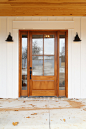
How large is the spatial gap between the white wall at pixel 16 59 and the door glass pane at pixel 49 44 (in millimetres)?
568

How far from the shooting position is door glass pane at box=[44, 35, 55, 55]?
376 cm

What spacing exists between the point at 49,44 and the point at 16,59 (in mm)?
1220

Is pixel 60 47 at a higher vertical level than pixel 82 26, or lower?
lower

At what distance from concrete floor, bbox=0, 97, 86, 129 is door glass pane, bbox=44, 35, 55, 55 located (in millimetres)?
1540

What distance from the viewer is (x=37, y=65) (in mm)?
3779

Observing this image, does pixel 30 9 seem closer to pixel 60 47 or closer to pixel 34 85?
pixel 60 47

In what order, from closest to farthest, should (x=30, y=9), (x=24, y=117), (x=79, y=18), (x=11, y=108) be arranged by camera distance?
(x=24, y=117) → (x=11, y=108) → (x=30, y=9) → (x=79, y=18)

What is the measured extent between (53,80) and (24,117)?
167cm

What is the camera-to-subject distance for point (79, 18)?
357cm

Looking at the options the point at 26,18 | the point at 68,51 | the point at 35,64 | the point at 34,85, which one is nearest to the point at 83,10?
the point at 68,51

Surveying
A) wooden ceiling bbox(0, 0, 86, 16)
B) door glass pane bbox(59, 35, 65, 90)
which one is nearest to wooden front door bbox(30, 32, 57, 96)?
door glass pane bbox(59, 35, 65, 90)

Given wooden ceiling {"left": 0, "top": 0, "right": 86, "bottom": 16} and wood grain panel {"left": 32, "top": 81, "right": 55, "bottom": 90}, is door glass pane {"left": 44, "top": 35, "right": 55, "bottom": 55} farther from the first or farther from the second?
wood grain panel {"left": 32, "top": 81, "right": 55, "bottom": 90}

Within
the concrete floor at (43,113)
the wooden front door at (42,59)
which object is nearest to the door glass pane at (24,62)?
the wooden front door at (42,59)

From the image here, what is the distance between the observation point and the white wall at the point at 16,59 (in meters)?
3.58
